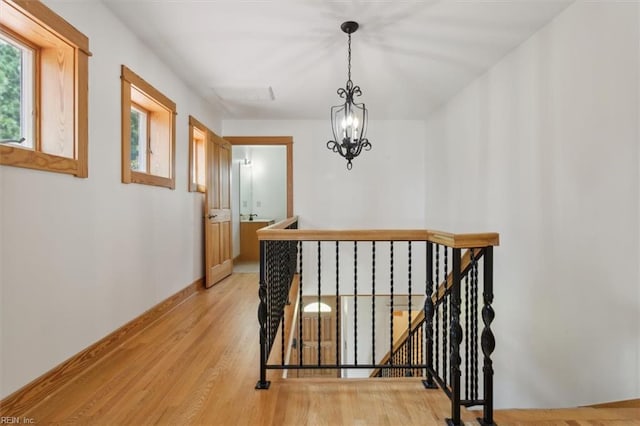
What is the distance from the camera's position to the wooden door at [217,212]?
411cm

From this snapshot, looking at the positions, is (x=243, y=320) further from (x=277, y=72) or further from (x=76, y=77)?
(x=277, y=72)

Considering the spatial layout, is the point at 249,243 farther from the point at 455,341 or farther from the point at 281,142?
the point at 455,341

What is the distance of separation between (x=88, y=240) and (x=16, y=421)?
39.5 inches

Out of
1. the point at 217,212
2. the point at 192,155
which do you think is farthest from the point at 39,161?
the point at 217,212

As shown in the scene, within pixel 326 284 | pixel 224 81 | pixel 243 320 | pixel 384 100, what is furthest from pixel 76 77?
pixel 326 284

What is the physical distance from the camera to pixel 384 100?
14.7ft

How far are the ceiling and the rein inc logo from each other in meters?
2.56

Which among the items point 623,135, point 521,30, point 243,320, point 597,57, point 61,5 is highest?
point 521,30

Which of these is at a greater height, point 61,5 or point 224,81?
point 224,81

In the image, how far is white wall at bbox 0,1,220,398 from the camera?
1.64 m

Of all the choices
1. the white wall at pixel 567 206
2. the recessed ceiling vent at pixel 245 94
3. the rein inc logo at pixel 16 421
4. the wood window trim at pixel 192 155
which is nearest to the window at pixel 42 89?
the rein inc logo at pixel 16 421

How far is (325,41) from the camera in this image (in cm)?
281

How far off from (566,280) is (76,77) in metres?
3.53

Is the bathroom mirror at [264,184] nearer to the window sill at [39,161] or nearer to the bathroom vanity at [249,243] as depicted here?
the bathroom vanity at [249,243]
